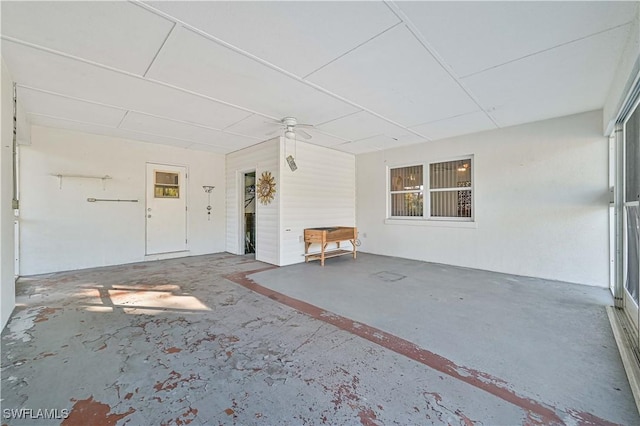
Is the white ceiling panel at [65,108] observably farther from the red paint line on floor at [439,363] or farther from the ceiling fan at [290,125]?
the red paint line on floor at [439,363]

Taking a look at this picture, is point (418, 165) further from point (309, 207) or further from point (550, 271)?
point (550, 271)

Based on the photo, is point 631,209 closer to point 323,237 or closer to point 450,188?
point 450,188

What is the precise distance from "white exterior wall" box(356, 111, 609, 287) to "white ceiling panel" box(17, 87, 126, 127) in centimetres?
581

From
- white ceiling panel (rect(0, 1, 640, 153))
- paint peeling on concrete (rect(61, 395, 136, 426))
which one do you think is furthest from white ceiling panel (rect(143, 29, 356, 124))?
paint peeling on concrete (rect(61, 395, 136, 426))

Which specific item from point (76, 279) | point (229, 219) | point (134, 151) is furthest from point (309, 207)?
point (76, 279)

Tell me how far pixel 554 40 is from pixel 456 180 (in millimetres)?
3425

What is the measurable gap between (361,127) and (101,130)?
189 inches

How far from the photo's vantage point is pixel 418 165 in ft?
20.2

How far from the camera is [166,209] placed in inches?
242

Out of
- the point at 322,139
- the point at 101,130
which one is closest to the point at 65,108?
the point at 101,130

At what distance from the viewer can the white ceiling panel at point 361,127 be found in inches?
172

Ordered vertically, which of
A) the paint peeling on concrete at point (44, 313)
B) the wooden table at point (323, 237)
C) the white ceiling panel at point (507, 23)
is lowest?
the paint peeling on concrete at point (44, 313)

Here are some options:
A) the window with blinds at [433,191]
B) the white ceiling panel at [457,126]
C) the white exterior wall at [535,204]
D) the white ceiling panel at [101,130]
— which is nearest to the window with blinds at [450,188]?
the window with blinds at [433,191]

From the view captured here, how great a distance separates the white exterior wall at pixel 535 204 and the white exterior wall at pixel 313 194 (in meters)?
1.94
